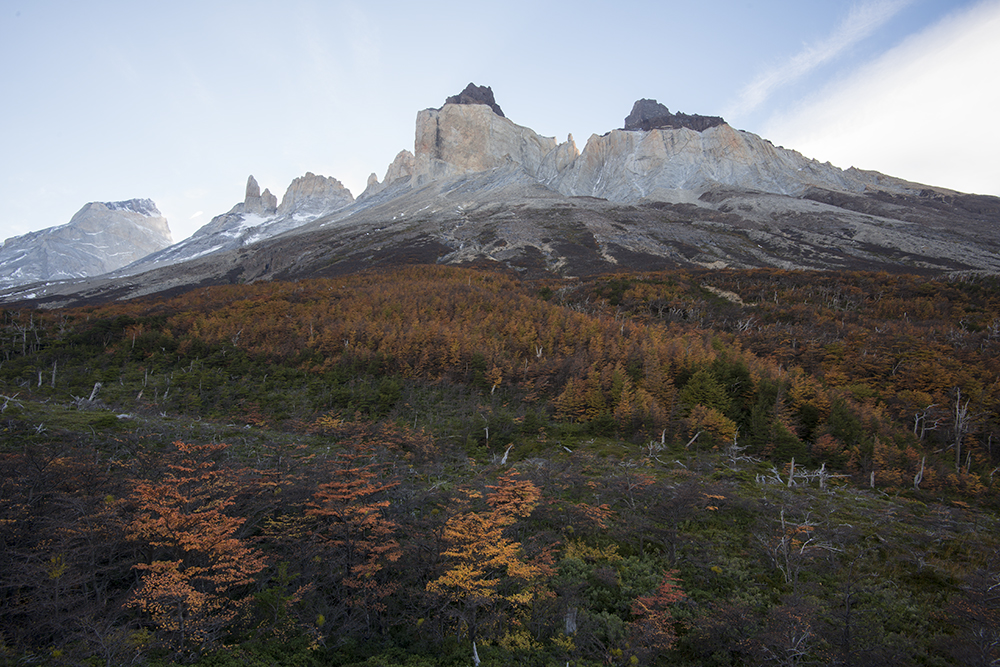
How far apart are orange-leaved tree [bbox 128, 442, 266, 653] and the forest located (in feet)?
0.33

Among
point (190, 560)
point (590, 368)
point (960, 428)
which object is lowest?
point (960, 428)

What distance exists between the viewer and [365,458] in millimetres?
22641

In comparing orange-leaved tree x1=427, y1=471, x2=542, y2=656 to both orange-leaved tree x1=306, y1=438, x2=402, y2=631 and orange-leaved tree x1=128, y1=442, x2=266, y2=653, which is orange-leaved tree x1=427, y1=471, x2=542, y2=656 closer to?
orange-leaved tree x1=306, y1=438, x2=402, y2=631

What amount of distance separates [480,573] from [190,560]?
8.13m

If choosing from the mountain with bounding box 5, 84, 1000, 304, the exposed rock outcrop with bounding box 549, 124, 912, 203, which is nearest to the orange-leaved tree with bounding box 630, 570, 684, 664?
the mountain with bounding box 5, 84, 1000, 304

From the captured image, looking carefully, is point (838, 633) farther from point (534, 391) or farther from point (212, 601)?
point (534, 391)

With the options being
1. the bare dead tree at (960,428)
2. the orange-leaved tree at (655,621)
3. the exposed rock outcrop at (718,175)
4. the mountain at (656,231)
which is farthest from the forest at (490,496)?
the exposed rock outcrop at (718,175)

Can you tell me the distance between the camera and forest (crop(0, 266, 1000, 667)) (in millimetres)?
11570

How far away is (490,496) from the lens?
55.3 feet

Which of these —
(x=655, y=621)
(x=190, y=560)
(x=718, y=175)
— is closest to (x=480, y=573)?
(x=655, y=621)

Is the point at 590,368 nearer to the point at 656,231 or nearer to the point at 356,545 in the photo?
the point at 356,545

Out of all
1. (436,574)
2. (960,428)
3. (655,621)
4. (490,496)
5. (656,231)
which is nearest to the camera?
(655,621)

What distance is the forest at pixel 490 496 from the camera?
38.0 ft

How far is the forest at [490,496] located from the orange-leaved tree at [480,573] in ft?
0.44
